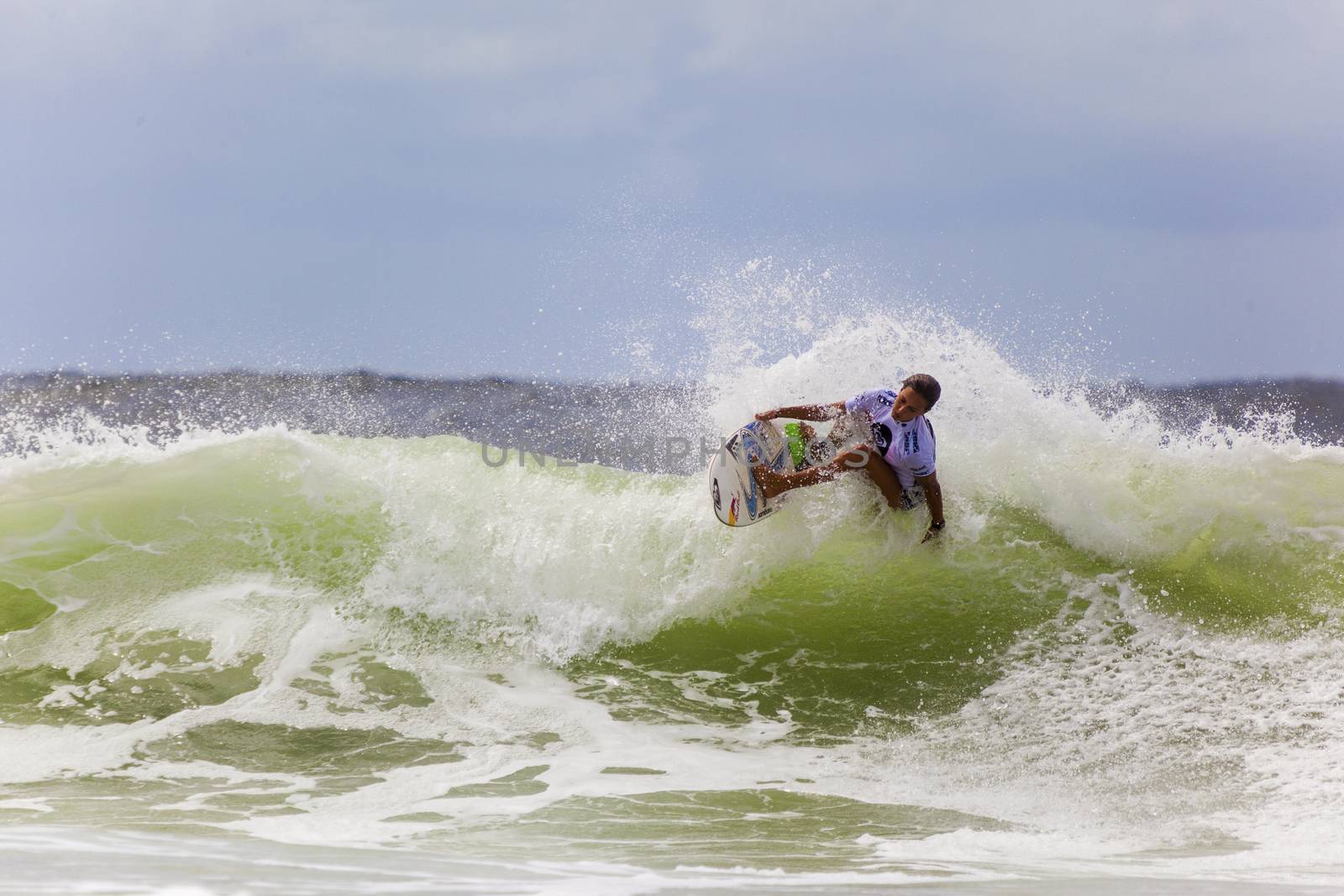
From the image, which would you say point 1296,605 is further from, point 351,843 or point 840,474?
point 351,843

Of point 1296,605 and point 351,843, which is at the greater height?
point 1296,605

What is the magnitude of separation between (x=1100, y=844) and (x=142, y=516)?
22.3ft

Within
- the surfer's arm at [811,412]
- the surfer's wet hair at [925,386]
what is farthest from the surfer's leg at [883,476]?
the surfer's wet hair at [925,386]

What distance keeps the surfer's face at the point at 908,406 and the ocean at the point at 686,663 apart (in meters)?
0.95

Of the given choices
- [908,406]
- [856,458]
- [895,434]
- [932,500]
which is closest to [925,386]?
[908,406]

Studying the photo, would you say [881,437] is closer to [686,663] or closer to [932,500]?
[932,500]

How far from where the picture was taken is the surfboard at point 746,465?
21.2ft

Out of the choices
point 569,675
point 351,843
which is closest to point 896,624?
point 569,675

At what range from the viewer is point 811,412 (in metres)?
6.26

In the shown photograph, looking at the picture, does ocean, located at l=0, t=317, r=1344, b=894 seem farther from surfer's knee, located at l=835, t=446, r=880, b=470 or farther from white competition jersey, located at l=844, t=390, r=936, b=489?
white competition jersey, located at l=844, t=390, r=936, b=489

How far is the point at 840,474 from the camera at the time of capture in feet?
21.0

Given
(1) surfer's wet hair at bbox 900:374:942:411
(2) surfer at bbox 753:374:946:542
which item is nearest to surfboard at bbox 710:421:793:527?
(2) surfer at bbox 753:374:946:542

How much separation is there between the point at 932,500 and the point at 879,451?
2.04ft

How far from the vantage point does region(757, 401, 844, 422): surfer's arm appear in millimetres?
6191
